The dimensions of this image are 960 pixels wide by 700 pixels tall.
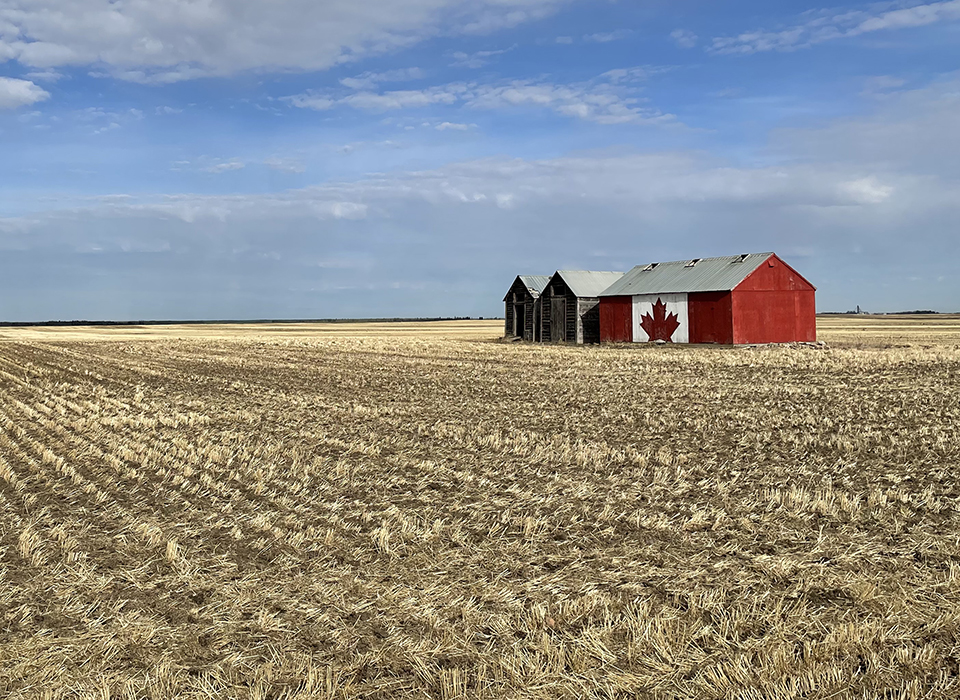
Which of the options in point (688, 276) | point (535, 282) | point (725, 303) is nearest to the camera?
point (725, 303)

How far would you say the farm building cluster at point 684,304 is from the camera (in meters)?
43.4

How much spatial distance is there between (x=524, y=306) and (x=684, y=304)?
614 inches

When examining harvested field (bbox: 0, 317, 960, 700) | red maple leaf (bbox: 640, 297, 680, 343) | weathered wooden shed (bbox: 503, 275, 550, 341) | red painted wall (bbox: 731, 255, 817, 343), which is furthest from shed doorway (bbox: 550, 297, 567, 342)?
harvested field (bbox: 0, 317, 960, 700)

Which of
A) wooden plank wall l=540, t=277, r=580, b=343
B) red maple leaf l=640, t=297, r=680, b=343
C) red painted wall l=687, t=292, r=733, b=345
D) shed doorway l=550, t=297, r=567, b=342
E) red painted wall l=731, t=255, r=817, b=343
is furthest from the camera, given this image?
shed doorway l=550, t=297, r=567, b=342

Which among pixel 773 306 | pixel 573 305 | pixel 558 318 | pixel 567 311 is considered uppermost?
pixel 573 305

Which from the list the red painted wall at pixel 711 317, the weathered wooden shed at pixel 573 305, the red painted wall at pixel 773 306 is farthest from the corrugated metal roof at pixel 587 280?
the red painted wall at pixel 773 306

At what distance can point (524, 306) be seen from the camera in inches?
2324

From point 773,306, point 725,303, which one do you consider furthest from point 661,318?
point 773,306

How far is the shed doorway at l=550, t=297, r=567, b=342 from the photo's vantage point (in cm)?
5372

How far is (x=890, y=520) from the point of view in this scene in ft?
28.0

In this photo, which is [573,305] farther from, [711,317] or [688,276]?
[711,317]

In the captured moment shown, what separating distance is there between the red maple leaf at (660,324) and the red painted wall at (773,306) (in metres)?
4.08

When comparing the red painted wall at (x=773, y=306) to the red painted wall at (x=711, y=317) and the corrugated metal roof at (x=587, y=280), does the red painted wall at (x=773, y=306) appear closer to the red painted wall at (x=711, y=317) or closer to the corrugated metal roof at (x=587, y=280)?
the red painted wall at (x=711, y=317)

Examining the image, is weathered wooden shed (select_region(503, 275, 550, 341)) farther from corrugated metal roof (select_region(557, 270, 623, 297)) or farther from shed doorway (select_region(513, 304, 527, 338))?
corrugated metal roof (select_region(557, 270, 623, 297))
